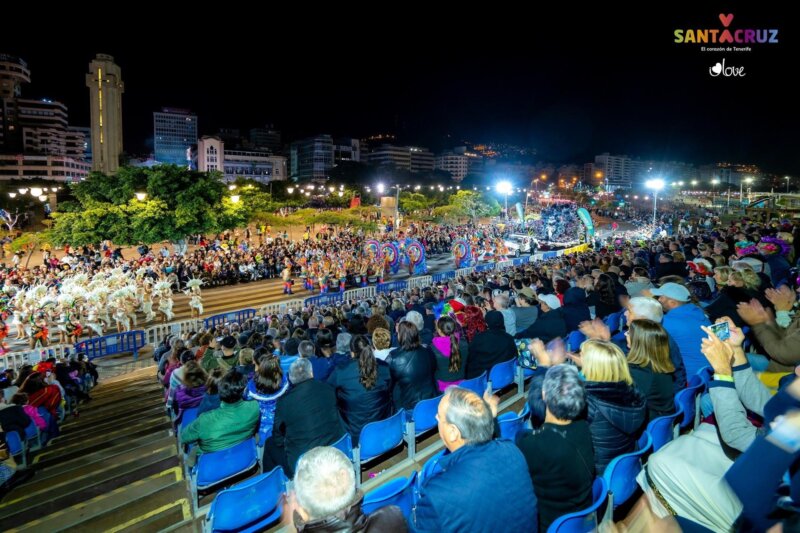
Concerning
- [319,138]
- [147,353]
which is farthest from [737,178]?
[147,353]

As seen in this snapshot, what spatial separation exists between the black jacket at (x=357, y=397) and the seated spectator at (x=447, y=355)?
0.87 meters

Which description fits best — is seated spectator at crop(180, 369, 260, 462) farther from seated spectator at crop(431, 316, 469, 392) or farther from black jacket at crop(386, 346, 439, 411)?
seated spectator at crop(431, 316, 469, 392)

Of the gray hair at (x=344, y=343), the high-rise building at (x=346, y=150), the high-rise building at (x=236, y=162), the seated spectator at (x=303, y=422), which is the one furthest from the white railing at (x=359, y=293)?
the high-rise building at (x=346, y=150)

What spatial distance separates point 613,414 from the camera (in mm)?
2963

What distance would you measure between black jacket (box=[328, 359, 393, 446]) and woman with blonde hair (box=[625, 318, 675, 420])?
227 centimetres

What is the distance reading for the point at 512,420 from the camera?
3852 mm

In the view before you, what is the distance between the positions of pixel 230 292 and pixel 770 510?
23130 millimetres

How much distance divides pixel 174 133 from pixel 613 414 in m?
178

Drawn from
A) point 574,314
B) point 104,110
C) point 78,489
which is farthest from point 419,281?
point 104,110

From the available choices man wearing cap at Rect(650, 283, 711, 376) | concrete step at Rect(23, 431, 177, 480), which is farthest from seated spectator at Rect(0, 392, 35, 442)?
man wearing cap at Rect(650, 283, 711, 376)

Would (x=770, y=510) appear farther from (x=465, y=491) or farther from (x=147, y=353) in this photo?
(x=147, y=353)

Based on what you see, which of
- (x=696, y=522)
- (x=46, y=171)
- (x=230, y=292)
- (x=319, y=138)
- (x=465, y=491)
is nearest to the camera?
(x=465, y=491)

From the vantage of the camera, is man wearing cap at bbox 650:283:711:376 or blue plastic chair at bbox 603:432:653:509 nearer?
blue plastic chair at bbox 603:432:653:509

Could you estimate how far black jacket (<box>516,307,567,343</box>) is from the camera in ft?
18.8
